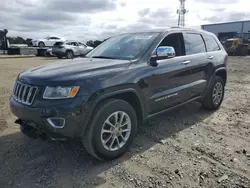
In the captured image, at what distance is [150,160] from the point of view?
134 inches

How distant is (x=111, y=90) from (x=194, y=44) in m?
2.47

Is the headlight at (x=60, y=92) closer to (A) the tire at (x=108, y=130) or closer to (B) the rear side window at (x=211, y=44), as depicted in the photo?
(A) the tire at (x=108, y=130)

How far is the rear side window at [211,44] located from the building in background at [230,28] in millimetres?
46482

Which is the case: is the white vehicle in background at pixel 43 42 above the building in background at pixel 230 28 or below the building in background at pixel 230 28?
below

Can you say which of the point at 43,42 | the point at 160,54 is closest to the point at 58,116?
the point at 160,54

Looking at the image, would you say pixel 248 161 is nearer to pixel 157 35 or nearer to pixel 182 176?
pixel 182 176

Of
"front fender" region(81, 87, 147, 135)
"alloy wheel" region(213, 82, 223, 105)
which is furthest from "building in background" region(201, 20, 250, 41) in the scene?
"front fender" region(81, 87, 147, 135)

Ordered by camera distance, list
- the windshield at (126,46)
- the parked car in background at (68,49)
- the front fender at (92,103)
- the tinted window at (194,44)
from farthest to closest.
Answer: the parked car in background at (68,49) < the tinted window at (194,44) < the windshield at (126,46) < the front fender at (92,103)

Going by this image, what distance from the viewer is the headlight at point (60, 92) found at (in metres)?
2.89

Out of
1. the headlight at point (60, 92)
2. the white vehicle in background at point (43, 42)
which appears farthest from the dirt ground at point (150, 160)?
the white vehicle in background at point (43, 42)

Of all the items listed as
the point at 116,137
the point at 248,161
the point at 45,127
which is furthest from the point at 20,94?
the point at 248,161

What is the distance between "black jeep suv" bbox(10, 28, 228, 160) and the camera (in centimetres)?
290

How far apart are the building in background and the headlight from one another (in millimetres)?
50184

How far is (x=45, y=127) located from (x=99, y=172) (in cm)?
88
